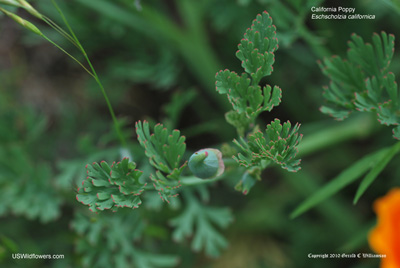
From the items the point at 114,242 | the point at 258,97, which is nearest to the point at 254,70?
the point at 258,97

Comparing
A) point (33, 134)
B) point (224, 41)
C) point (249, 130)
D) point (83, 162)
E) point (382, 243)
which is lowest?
point (382, 243)

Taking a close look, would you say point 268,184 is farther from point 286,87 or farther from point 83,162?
point 83,162

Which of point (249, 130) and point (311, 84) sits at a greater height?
point (311, 84)

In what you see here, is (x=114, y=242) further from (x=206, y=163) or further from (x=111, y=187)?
(x=206, y=163)

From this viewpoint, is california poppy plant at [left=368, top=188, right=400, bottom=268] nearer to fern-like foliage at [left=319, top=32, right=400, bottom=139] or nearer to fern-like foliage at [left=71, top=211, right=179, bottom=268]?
fern-like foliage at [left=319, top=32, right=400, bottom=139]

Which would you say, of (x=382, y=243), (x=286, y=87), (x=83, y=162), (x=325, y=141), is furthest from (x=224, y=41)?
(x=382, y=243)

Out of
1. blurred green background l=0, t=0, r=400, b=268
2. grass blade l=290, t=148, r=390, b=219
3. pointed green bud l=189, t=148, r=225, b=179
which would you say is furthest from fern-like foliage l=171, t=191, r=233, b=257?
pointed green bud l=189, t=148, r=225, b=179
